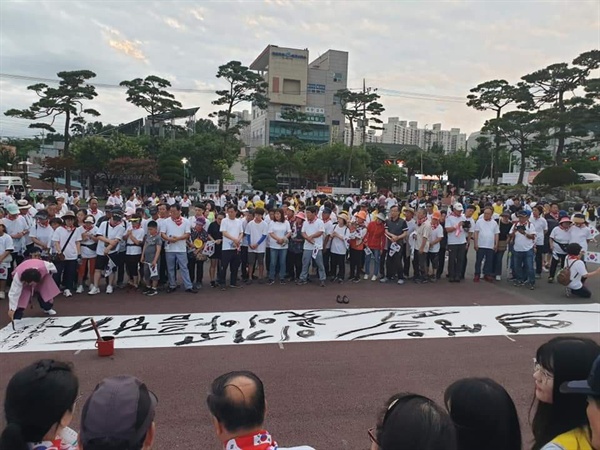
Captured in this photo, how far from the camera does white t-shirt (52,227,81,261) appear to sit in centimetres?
827

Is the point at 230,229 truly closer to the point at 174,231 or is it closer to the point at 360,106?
the point at 174,231

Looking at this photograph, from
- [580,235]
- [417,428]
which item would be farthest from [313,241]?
[417,428]

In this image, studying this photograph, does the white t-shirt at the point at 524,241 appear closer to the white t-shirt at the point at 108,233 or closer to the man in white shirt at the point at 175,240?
the man in white shirt at the point at 175,240

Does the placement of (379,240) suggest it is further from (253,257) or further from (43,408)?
(43,408)

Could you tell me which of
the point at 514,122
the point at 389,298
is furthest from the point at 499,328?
the point at 514,122

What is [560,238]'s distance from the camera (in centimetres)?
970

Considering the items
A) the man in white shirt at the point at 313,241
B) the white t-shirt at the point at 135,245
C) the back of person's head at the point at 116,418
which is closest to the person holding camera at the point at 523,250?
the man in white shirt at the point at 313,241

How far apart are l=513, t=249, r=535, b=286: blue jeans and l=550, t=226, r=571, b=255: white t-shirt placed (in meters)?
0.72

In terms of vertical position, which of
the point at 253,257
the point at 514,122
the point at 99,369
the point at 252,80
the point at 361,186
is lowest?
the point at 99,369

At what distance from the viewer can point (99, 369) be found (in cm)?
521

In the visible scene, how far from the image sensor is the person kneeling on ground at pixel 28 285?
253 inches

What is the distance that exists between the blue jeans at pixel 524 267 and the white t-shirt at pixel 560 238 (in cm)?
72

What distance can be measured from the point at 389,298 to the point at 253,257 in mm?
3112

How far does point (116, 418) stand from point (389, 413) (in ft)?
3.51
